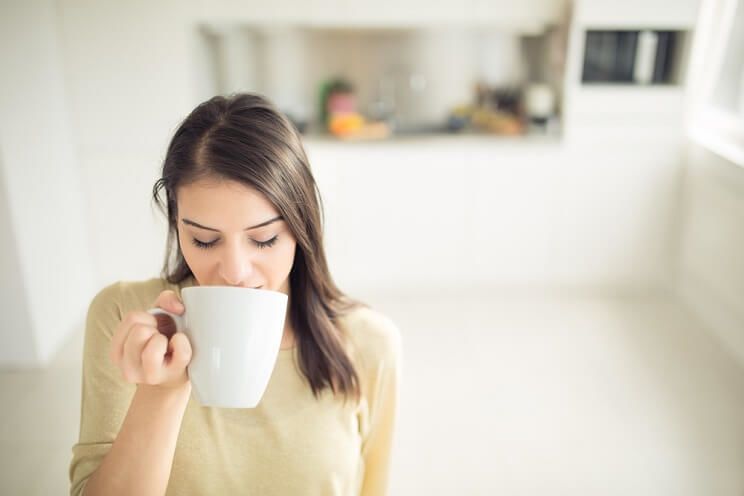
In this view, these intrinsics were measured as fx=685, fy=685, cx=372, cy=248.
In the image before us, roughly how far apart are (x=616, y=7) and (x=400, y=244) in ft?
4.42

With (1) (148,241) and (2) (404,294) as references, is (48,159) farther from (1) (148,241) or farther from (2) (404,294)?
(2) (404,294)

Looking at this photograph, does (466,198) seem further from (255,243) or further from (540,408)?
(255,243)

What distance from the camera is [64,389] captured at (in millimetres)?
2379

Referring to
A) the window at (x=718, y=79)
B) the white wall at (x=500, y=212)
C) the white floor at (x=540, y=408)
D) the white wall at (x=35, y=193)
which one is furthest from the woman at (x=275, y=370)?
the window at (x=718, y=79)

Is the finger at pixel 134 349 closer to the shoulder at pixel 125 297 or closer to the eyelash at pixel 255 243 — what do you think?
the eyelash at pixel 255 243

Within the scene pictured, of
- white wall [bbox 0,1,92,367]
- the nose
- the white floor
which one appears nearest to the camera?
the nose

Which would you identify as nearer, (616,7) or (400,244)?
(616,7)

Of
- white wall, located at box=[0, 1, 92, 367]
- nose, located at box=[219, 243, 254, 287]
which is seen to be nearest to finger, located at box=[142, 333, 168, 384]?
nose, located at box=[219, 243, 254, 287]

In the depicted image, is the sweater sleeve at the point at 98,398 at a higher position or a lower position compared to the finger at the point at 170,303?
lower

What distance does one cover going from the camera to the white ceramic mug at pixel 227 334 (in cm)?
66

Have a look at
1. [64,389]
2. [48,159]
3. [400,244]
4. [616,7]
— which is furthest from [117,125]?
[616,7]

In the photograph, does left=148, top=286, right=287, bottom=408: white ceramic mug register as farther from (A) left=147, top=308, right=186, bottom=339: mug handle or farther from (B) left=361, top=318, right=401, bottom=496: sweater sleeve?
(B) left=361, top=318, right=401, bottom=496: sweater sleeve

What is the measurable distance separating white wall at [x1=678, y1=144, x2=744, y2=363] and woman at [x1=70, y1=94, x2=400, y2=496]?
6.72ft

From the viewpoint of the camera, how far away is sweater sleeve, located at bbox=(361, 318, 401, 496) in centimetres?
99
